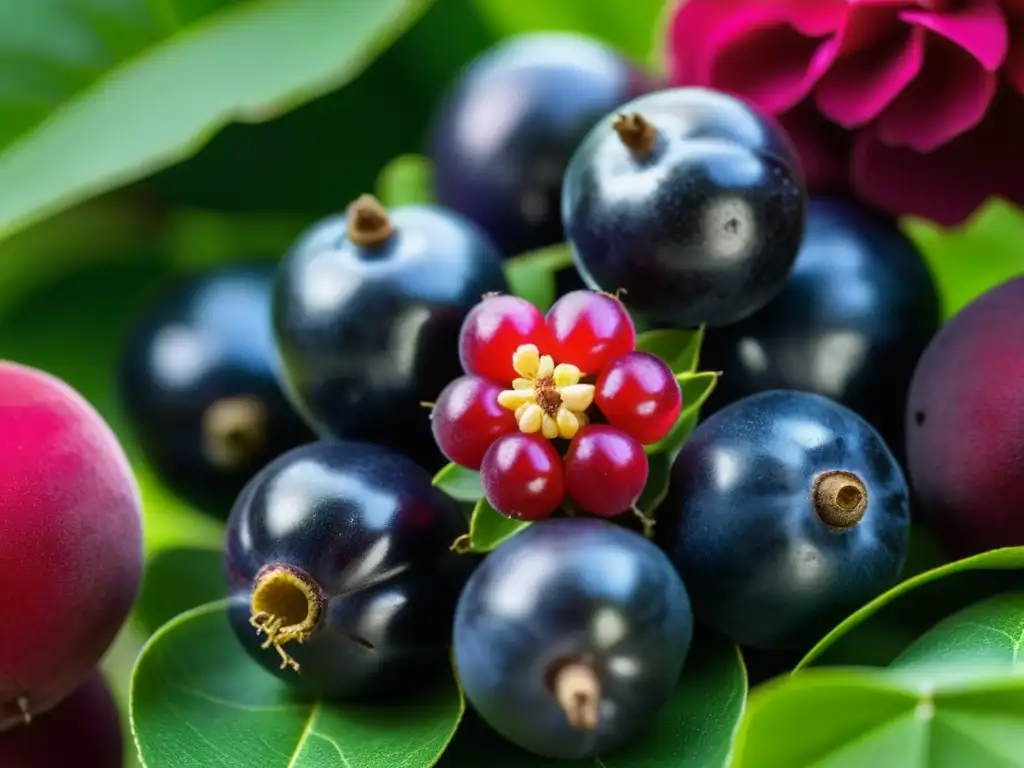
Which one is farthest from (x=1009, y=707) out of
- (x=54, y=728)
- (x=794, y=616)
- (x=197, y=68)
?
(x=197, y=68)

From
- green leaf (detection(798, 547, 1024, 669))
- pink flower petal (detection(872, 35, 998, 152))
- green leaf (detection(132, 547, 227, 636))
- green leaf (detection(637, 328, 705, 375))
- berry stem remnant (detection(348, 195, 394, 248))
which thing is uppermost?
berry stem remnant (detection(348, 195, 394, 248))

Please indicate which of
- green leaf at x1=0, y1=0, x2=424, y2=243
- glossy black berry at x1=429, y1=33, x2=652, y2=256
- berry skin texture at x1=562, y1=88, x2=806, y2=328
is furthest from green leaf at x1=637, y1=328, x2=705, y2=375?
green leaf at x1=0, y1=0, x2=424, y2=243

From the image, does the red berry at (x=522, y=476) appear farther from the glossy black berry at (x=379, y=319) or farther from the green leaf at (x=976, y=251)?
the green leaf at (x=976, y=251)

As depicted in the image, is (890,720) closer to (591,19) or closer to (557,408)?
(557,408)

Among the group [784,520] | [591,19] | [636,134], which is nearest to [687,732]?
[784,520]

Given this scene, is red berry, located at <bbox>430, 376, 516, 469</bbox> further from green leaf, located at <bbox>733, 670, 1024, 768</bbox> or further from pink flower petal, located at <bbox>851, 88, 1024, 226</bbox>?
pink flower petal, located at <bbox>851, 88, 1024, 226</bbox>

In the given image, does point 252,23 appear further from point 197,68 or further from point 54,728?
point 54,728
